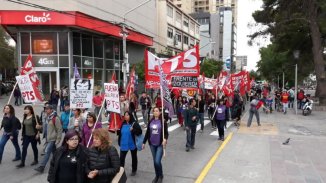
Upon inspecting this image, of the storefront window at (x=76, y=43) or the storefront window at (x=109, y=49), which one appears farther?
the storefront window at (x=109, y=49)

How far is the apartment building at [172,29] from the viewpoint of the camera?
52375mm

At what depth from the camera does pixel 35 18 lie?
2567 centimetres

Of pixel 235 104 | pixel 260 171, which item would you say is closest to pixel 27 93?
pixel 260 171

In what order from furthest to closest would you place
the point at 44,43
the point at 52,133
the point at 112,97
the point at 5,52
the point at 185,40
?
the point at 185,40 → the point at 5,52 → the point at 44,43 → the point at 112,97 → the point at 52,133

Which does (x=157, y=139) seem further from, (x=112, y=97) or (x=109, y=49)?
(x=109, y=49)

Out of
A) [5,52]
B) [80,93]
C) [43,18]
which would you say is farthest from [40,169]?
[5,52]

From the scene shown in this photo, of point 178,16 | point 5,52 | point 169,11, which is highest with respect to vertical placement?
point 178,16

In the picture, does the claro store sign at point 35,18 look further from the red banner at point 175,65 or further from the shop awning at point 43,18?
the red banner at point 175,65

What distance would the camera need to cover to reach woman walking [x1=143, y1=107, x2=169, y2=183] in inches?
286

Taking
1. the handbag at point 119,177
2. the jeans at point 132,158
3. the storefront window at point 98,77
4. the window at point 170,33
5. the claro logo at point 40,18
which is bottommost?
the jeans at point 132,158

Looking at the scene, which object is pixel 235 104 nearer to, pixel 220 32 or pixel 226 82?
pixel 226 82

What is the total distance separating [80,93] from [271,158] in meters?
5.23

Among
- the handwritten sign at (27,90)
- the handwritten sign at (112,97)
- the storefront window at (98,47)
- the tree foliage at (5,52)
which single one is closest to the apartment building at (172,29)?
the storefront window at (98,47)

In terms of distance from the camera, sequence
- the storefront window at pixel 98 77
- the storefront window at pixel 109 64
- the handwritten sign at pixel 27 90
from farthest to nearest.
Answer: the storefront window at pixel 109 64
the storefront window at pixel 98 77
the handwritten sign at pixel 27 90
